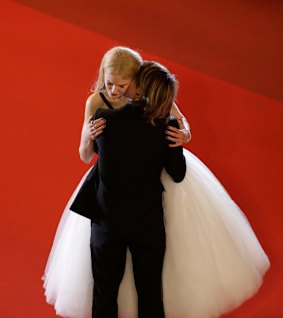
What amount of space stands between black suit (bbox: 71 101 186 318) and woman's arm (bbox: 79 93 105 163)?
26mm

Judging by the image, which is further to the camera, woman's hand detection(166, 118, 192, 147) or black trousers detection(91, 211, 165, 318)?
black trousers detection(91, 211, 165, 318)

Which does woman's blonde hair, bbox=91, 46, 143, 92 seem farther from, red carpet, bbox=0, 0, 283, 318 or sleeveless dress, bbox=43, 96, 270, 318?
red carpet, bbox=0, 0, 283, 318

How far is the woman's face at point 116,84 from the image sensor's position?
1.75 m

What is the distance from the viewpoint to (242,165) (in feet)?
8.70

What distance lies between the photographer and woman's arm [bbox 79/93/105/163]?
5.49 ft

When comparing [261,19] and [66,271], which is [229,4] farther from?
[66,271]

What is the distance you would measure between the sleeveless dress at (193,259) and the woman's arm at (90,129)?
0.31 m

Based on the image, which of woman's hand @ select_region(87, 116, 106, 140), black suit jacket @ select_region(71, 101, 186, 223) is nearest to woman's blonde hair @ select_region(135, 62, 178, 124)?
black suit jacket @ select_region(71, 101, 186, 223)

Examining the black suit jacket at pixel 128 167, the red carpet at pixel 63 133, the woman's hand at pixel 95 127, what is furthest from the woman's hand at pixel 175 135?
the red carpet at pixel 63 133

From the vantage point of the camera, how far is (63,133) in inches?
107

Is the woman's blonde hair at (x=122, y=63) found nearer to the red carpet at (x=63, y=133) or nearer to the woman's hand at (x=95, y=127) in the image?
the woman's hand at (x=95, y=127)

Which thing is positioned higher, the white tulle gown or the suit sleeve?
the suit sleeve

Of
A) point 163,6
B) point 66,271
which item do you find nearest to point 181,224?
point 66,271

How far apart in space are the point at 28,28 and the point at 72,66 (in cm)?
32
